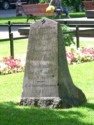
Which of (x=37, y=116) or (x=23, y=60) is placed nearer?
(x=37, y=116)

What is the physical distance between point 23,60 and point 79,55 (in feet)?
5.94

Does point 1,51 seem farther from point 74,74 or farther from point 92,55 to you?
point 74,74

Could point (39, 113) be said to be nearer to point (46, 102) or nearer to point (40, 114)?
point (40, 114)

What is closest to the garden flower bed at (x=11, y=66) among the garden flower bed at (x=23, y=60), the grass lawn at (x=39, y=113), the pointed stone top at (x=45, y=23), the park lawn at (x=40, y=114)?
the garden flower bed at (x=23, y=60)

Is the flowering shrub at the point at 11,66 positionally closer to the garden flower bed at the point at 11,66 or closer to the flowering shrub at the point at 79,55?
the garden flower bed at the point at 11,66

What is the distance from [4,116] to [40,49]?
115cm

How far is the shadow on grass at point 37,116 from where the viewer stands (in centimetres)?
739

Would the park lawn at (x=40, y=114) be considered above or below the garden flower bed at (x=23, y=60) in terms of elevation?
above

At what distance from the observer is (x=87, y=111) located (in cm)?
803

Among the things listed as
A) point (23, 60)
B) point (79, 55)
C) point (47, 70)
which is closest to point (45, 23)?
point (47, 70)

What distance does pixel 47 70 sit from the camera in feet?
26.8

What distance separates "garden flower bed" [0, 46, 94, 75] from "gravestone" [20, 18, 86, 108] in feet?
15.3

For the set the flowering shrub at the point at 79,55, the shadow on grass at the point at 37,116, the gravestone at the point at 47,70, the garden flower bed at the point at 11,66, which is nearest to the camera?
the shadow on grass at the point at 37,116

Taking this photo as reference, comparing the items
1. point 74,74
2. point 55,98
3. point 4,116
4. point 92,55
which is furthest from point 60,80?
point 92,55
